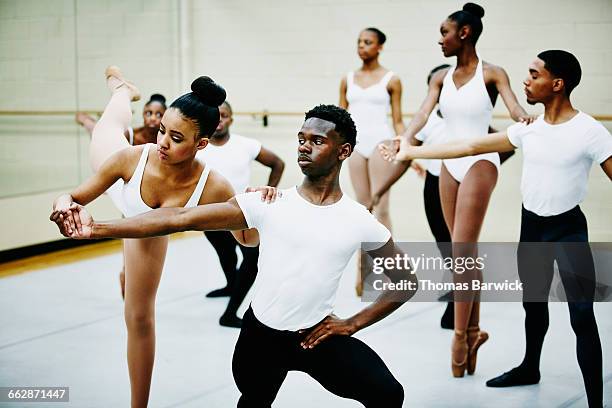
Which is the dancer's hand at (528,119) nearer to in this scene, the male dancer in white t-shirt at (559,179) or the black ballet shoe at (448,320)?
the male dancer in white t-shirt at (559,179)

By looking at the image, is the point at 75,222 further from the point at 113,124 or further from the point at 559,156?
the point at 559,156

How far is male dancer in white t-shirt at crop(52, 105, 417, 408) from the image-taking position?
2582mm

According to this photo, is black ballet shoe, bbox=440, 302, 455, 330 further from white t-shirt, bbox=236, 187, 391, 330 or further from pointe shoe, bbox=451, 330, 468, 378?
white t-shirt, bbox=236, 187, 391, 330

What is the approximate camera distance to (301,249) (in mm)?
2588

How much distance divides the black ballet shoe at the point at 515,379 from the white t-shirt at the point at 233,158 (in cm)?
181

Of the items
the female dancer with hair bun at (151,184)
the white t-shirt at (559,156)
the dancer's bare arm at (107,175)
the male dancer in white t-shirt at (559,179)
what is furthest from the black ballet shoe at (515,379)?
the dancer's bare arm at (107,175)

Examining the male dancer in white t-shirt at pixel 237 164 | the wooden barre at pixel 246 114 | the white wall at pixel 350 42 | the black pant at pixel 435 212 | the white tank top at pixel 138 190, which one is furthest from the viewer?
the white wall at pixel 350 42

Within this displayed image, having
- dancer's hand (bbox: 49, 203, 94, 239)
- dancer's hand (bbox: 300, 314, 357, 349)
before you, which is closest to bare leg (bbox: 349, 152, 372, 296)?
dancer's hand (bbox: 300, 314, 357, 349)

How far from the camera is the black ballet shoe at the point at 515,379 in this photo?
400 cm

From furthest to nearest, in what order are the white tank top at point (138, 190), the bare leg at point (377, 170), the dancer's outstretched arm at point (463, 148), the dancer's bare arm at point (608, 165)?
the bare leg at point (377, 170) → the dancer's outstretched arm at point (463, 148) → the dancer's bare arm at point (608, 165) → the white tank top at point (138, 190)

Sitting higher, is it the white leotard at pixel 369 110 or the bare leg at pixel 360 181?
the white leotard at pixel 369 110

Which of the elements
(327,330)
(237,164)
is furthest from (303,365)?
(237,164)

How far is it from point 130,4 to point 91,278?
9.68 ft

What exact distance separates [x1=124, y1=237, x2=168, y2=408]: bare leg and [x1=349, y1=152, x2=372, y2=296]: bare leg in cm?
259
